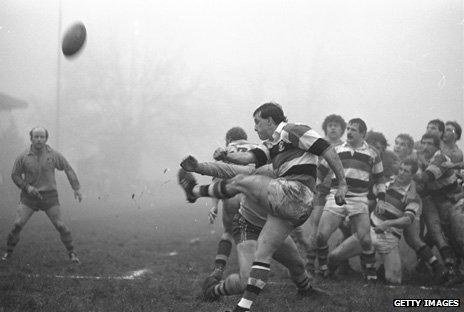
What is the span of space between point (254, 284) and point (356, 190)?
3346mm

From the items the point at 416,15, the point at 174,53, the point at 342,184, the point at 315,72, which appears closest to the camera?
the point at 342,184

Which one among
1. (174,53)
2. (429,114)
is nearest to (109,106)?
(174,53)

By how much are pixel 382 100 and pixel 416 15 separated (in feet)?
23.4

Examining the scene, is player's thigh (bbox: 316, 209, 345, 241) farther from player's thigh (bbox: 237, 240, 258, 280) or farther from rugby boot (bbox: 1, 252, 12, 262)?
Answer: rugby boot (bbox: 1, 252, 12, 262)

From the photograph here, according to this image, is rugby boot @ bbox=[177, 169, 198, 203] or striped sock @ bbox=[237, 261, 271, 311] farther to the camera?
rugby boot @ bbox=[177, 169, 198, 203]

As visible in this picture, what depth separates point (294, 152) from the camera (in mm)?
5047

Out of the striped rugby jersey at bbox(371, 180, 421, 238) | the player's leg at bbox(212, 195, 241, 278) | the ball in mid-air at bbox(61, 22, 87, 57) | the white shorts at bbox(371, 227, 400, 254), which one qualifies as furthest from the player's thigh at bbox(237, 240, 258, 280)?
the ball in mid-air at bbox(61, 22, 87, 57)

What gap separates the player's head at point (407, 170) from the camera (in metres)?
7.66

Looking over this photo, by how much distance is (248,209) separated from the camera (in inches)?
218

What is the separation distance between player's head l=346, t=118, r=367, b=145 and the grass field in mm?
2051

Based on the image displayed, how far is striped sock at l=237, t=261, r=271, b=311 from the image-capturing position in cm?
464

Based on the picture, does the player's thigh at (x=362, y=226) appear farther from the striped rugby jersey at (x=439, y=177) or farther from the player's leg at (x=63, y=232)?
the player's leg at (x=63, y=232)

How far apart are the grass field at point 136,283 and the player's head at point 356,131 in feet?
6.73

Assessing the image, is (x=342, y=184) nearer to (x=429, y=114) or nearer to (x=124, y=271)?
(x=124, y=271)
